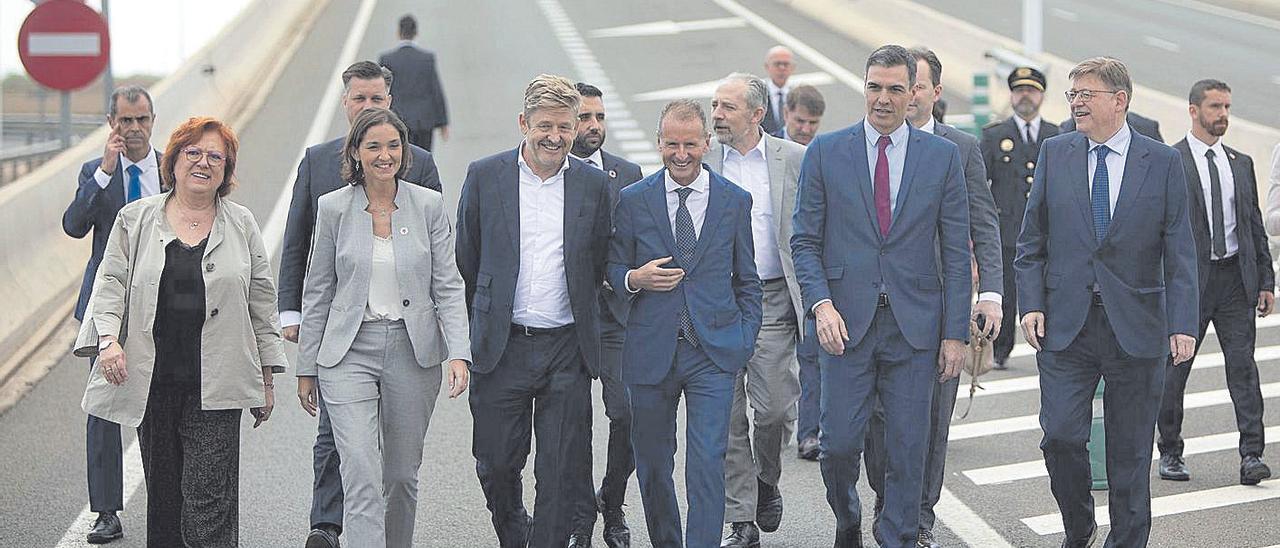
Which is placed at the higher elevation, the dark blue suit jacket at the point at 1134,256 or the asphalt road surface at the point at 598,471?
the dark blue suit jacket at the point at 1134,256

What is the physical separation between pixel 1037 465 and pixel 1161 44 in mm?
29479

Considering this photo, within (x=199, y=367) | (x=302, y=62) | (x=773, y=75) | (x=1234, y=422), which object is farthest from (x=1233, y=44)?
(x=199, y=367)

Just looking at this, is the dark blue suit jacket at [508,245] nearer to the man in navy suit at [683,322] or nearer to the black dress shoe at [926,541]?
the man in navy suit at [683,322]

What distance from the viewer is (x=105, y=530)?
8.88 meters

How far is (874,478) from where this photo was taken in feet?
29.0

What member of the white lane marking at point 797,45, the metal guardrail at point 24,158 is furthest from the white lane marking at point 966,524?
the metal guardrail at point 24,158

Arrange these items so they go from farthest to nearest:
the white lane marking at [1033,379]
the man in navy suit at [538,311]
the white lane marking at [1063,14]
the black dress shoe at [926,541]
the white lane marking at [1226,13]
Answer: the white lane marking at [1063,14] < the white lane marking at [1226,13] < the white lane marking at [1033,379] < the black dress shoe at [926,541] < the man in navy suit at [538,311]

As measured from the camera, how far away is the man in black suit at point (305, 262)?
8219 mm

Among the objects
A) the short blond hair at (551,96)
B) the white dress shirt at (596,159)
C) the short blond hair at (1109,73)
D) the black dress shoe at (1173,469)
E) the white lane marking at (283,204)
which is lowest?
the white lane marking at (283,204)

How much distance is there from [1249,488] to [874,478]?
2.47 m

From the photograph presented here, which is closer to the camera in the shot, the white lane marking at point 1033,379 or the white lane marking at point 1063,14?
the white lane marking at point 1033,379

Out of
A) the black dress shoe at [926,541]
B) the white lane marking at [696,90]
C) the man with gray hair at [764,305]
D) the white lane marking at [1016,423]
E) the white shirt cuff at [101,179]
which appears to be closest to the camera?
the black dress shoe at [926,541]

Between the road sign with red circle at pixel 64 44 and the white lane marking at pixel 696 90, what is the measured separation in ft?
45.6

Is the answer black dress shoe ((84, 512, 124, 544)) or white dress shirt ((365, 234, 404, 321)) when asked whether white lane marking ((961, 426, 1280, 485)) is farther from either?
black dress shoe ((84, 512, 124, 544))
